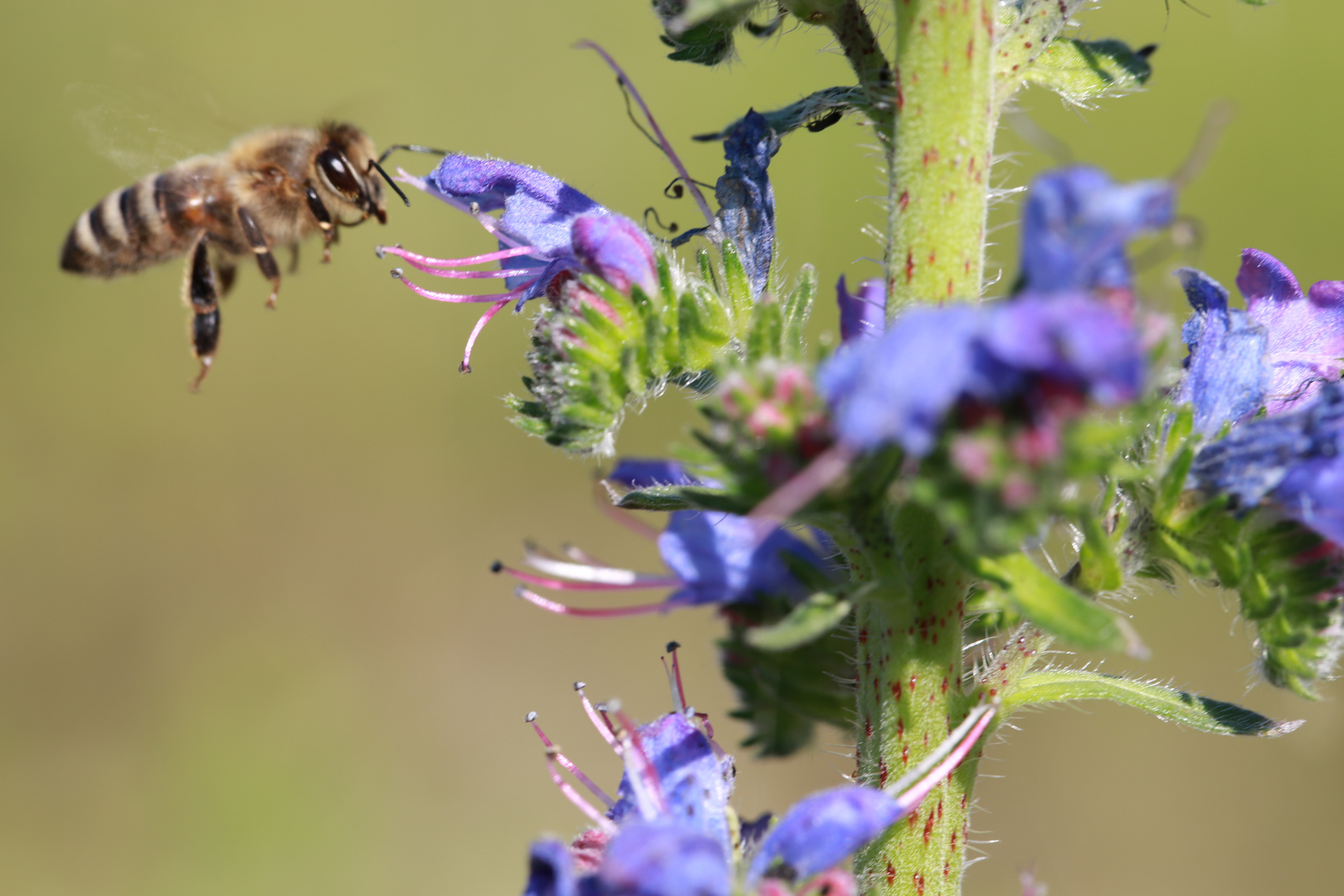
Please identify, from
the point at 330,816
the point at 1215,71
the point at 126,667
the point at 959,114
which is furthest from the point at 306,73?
the point at 959,114

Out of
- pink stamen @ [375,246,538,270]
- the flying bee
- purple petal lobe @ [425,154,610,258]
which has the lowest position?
→ pink stamen @ [375,246,538,270]

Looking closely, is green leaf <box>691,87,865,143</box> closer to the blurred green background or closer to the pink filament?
the pink filament

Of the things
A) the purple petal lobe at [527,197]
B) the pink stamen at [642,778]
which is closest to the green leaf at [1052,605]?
the pink stamen at [642,778]

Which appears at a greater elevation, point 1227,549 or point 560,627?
point 1227,549

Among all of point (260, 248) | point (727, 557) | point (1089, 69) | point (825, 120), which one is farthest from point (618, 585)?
point (260, 248)

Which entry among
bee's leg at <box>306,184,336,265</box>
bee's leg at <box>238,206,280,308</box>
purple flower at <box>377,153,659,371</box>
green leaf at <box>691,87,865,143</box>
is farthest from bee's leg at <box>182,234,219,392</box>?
green leaf at <box>691,87,865,143</box>

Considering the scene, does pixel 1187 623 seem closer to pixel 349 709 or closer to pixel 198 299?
pixel 349 709
